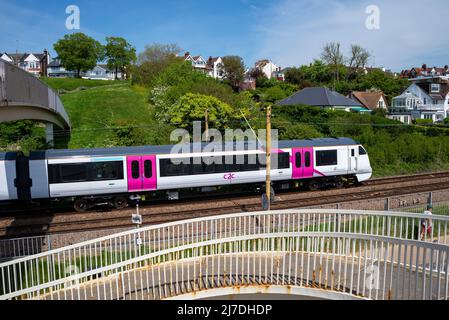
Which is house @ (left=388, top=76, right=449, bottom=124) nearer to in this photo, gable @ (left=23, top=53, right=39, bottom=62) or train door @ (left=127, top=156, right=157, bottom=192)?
train door @ (left=127, top=156, right=157, bottom=192)

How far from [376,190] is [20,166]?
57.6 ft

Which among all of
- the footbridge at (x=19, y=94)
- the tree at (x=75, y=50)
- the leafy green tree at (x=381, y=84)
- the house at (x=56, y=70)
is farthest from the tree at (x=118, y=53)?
the footbridge at (x=19, y=94)

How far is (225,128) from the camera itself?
30.0 meters

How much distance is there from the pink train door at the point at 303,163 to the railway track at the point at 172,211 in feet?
3.32

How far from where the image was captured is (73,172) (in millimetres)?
16922

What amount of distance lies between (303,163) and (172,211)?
7135mm

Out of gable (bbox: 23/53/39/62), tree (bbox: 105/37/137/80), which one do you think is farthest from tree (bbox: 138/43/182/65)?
gable (bbox: 23/53/39/62)

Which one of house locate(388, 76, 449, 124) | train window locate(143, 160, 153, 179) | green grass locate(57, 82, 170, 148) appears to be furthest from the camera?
house locate(388, 76, 449, 124)

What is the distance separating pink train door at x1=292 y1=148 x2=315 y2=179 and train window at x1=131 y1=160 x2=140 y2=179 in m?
7.66

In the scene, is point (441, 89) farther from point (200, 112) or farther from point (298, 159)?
point (298, 159)

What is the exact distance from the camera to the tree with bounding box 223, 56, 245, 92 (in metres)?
60.2

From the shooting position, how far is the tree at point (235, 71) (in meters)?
60.2

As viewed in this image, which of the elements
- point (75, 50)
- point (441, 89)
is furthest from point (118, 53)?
point (441, 89)
